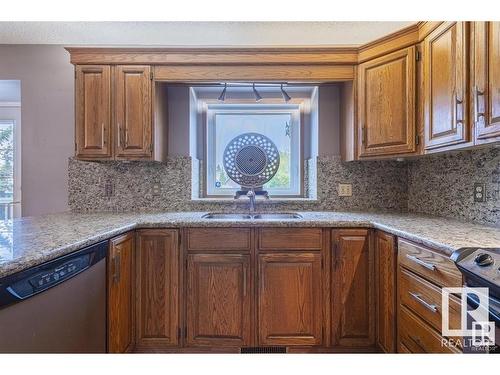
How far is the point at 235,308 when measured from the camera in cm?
191

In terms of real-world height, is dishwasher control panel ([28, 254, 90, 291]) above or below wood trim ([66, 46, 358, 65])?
below

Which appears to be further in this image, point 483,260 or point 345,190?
point 345,190

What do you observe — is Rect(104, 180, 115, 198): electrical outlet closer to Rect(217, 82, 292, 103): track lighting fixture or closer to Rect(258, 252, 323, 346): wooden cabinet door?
Rect(217, 82, 292, 103): track lighting fixture

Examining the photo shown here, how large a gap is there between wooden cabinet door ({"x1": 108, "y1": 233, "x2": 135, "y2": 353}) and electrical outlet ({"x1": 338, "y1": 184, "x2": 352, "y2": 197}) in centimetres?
163

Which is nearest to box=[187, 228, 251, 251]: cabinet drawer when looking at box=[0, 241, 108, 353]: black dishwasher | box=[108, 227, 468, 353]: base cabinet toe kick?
box=[108, 227, 468, 353]: base cabinet toe kick

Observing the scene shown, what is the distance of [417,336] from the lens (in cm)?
144

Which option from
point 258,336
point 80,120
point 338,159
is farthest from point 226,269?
point 80,120

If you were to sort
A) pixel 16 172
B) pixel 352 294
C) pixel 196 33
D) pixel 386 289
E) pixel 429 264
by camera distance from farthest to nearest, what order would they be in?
pixel 16 172 → pixel 196 33 → pixel 352 294 → pixel 386 289 → pixel 429 264

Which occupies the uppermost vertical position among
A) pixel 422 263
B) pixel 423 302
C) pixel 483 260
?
pixel 483 260

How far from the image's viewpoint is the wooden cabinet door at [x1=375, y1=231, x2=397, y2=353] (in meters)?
1.69

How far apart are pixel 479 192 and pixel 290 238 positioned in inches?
44.8

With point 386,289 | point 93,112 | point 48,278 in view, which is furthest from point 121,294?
point 386,289

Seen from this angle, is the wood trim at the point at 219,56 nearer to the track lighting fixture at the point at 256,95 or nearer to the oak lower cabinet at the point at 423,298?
the track lighting fixture at the point at 256,95

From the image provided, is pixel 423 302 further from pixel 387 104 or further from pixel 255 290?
pixel 387 104
